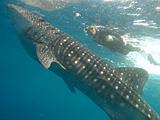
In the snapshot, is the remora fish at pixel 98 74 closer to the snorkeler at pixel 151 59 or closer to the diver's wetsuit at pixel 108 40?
the diver's wetsuit at pixel 108 40

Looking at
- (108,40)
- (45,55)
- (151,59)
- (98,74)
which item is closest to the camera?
(98,74)

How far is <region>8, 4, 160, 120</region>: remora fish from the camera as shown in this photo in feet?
24.6

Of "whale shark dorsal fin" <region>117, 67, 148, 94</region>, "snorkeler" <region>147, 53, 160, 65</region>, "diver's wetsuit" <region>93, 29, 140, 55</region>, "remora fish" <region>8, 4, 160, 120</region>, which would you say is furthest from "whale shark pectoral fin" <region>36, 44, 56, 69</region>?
"snorkeler" <region>147, 53, 160, 65</region>

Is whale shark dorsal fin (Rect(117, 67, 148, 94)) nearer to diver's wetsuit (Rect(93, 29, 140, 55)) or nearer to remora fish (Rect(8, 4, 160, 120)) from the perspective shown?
remora fish (Rect(8, 4, 160, 120))

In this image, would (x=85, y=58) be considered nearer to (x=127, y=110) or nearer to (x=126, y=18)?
(x=127, y=110)

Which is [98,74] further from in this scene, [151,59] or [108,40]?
[151,59]

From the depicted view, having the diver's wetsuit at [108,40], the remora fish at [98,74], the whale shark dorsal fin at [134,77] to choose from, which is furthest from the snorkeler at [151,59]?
the whale shark dorsal fin at [134,77]

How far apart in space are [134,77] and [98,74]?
2.98 feet

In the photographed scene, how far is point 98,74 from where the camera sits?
321 inches

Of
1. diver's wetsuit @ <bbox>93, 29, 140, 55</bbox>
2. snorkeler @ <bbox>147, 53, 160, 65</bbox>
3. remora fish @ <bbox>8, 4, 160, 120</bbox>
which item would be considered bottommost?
snorkeler @ <bbox>147, 53, 160, 65</bbox>

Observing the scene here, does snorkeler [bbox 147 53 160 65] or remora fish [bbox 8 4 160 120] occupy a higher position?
remora fish [bbox 8 4 160 120]

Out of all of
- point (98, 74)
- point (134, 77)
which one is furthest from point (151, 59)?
point (98, 74)

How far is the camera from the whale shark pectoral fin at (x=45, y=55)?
27.4 feet

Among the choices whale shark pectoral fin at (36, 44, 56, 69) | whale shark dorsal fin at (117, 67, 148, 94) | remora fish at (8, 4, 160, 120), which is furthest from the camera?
whale shark pectoral fin at (36, 44, 56, 69)
